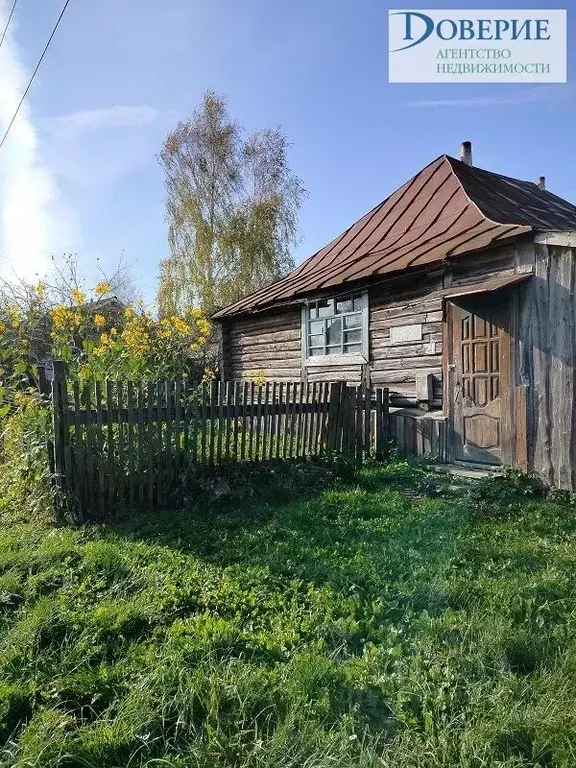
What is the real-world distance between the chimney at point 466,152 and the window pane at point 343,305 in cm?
477

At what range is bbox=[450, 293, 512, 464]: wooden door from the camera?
22.2 feet

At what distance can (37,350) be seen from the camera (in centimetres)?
1068

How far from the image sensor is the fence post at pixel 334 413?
7.27m

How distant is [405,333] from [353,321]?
1.40 m

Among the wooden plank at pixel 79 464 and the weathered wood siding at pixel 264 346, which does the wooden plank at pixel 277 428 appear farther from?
the weathered wood siding at pixel 264 346

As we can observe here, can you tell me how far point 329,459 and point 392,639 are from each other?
4290 millimetres

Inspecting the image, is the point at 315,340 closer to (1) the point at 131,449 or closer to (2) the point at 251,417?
(2) the point at 251,417

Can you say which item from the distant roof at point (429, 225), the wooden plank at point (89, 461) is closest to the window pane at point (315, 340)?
the distant roof at point (429, 225)

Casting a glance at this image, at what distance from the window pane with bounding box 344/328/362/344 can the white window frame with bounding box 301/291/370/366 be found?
0.08 metres

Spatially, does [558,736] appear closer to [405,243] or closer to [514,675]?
[514,675]

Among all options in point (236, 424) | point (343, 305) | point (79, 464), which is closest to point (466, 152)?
point (343, 305)

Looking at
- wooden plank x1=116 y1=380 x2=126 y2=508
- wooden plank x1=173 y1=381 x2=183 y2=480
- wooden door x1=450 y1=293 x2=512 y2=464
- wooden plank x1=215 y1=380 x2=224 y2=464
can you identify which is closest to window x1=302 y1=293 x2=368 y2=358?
wooden door x1=450 y1=293 x2=512 y2=464

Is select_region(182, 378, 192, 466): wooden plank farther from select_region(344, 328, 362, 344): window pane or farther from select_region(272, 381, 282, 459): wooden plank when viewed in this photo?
select_region(344, 328, 362, 344): window pane

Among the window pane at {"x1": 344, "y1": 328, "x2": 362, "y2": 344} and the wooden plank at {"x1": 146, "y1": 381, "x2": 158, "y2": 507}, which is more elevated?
the window pane at {"x1": 344, "y1": 328, "x2": 362, "y2": 344}
